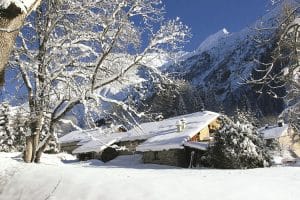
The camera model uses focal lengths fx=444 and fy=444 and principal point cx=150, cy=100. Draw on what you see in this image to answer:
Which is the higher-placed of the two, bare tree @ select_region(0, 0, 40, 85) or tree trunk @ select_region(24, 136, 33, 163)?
bare tree @ select_region(0, 0, 40, 85)

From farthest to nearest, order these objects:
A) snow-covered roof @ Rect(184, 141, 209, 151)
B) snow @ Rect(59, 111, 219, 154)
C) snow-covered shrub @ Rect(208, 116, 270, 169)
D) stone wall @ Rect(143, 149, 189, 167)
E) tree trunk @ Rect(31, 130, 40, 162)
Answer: snow @ Rect(59, 111, 219, 154) < stone wall @ Rect(143, 149, 189, 167) < snow-covered roof @ Rect(184, 141, 209, 151) < snow-covered shrub @ Rect(208, 116, 270, 169) < tree trunk @ Rect(31, 130, 40, 162)

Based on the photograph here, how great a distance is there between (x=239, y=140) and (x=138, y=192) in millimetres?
26863

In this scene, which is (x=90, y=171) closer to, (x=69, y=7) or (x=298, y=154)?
(x=69, y=7)

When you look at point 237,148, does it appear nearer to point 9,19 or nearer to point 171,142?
point 171,142

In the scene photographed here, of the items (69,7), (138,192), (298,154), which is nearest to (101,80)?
(69,7)

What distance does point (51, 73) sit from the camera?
13.5 meters

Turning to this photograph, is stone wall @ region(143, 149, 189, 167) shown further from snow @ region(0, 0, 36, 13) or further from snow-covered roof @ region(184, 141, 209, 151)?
snow @ region(0, 0, 36, 13)

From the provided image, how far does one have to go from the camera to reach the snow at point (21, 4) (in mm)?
5359

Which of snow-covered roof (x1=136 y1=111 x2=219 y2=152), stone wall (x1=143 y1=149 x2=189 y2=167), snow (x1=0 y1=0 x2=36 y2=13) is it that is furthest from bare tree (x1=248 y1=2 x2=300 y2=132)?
stone wall (x1=143 y1=149 x2=189 y2=167)

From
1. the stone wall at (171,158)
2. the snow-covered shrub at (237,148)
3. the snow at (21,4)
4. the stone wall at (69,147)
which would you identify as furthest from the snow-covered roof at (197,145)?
the stone wall at (69,147)

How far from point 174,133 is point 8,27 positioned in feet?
140

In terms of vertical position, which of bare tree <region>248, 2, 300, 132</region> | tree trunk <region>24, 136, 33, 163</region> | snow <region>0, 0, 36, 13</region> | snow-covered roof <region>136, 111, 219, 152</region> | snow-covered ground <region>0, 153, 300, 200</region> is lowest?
snow-covered ground <region>0, 153, 300, 200</region>

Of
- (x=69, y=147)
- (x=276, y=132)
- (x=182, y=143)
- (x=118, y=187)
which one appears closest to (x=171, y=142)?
(x=182, y=143)

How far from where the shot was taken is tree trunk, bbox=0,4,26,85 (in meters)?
5.48
